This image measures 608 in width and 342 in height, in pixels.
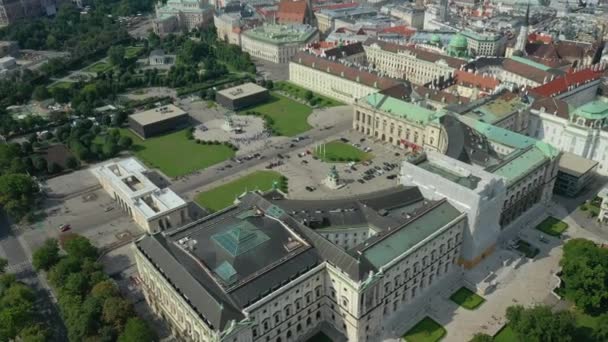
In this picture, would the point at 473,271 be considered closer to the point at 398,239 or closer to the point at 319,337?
the point at 398,239

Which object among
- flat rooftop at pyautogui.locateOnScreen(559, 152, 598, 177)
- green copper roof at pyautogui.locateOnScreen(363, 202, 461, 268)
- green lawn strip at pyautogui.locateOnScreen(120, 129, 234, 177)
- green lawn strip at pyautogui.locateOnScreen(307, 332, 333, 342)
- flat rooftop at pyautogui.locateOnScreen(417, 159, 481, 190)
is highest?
flat rooftop at pyautogui.locateOnScreen(417, 159, 481, 190)

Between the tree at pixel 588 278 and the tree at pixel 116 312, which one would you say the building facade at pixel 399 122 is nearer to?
the tree at pixel 588 278

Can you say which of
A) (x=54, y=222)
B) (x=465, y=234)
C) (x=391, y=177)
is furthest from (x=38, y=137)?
(x=465, y=234)

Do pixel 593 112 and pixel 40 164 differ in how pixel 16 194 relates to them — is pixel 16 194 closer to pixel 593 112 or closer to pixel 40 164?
pixel 40 164

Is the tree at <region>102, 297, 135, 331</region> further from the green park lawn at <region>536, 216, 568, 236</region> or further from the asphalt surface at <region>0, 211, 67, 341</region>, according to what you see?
the green park lawn at <region>536, 216, 568, 236</region>

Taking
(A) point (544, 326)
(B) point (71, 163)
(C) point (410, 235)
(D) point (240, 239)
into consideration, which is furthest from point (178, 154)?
(A) point (544, 326)

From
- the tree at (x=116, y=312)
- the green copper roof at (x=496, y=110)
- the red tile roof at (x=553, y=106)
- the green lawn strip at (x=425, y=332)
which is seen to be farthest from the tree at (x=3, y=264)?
the red tile roof at (x=553, y=106)

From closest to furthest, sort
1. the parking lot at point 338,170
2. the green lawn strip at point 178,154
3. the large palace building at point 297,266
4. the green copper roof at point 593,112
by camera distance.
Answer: the large palace building at point 297,266 < the parking lot at point 338,170 < the green copper roof at point 593,112 < the green lawn strip at point 178,154

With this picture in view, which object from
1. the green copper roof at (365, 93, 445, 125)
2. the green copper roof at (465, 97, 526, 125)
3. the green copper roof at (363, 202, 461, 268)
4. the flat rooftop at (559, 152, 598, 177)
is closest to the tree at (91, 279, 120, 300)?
the green copper roof at (363, 202, 461, 268)
